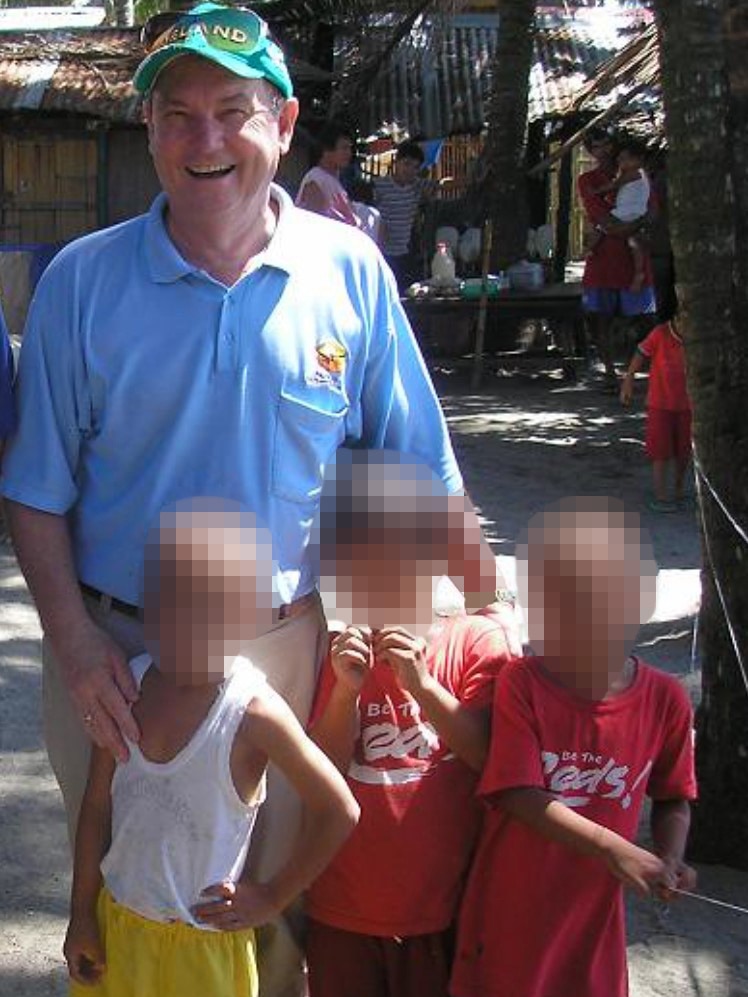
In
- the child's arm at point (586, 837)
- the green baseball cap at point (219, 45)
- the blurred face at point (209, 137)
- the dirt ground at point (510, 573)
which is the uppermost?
the green baseball cap at point (219, 45)

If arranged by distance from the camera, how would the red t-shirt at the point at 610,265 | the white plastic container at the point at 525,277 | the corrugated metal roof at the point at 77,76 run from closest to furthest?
the red t-shirt at the point at 610,265, the white plastic container at the point at 525,277, the corrugated metal roof at the point at 77,76

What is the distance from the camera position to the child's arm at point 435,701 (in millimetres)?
2078

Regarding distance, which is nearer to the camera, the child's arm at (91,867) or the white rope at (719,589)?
the child's arm at (91,867)

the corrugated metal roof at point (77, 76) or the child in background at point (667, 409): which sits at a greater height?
the corrugated metal roof at point (77, 76)

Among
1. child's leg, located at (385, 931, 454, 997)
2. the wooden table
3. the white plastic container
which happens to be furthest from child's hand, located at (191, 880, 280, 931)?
the white plastic container

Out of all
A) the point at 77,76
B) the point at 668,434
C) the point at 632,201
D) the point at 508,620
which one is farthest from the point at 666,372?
the point at 77,76

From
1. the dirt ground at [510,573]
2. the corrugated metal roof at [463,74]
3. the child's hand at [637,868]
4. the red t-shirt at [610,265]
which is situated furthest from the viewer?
the corrugated metal roof at [463,74]

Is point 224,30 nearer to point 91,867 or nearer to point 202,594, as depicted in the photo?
point 202,594

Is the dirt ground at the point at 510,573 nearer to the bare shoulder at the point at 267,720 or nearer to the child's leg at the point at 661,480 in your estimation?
the child's leg at the point at 661,480

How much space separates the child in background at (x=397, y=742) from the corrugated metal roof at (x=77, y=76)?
1197 cm

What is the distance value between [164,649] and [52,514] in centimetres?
29

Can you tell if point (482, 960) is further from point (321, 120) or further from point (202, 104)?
point (321, 120)

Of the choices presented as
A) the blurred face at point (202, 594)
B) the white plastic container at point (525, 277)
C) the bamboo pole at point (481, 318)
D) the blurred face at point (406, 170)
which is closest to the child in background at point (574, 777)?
the blurred face at point (202, 594)

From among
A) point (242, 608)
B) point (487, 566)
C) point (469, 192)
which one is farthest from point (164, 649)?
point (469, 192)
